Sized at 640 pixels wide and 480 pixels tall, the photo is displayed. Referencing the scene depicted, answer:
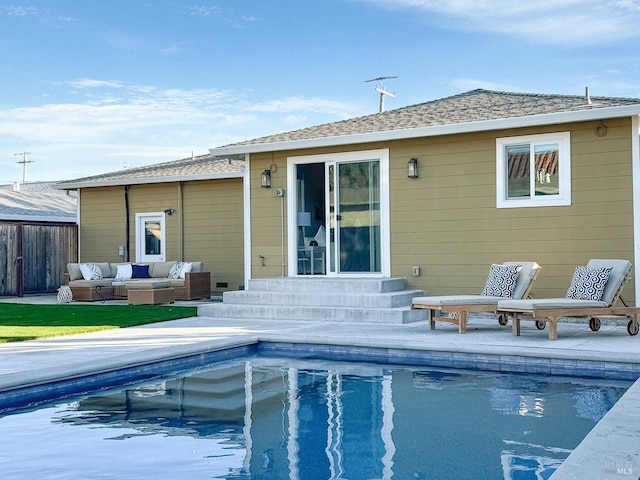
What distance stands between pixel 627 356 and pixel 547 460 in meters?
2.67

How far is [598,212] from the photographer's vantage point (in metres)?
9.81

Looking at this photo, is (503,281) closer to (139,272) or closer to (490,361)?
(490,361)

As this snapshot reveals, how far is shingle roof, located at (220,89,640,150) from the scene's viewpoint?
10375 mm

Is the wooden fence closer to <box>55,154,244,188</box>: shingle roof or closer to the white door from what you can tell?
<box>55,154,244,188</box>: shingle roof

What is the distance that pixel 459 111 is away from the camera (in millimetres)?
11766

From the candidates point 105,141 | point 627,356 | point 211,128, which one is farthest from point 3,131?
A: point 627,356

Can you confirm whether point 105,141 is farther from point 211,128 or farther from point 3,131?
point 211,128

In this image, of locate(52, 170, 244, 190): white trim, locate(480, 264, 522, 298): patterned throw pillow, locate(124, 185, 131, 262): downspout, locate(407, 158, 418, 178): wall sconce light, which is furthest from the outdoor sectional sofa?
locate(480, 264, 522, 298): patterned throw pillow

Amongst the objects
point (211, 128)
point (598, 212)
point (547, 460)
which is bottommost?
point (547, 460)

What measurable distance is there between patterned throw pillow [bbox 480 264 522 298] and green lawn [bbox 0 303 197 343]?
4785mm

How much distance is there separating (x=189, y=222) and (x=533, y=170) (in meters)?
8.26

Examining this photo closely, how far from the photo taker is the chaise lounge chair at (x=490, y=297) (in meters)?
8.75

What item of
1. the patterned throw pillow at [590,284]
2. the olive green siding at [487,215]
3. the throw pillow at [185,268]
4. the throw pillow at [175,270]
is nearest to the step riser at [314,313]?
the olive green siding at [487,215]

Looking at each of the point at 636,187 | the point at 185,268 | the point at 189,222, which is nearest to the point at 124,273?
the point at 185,268
